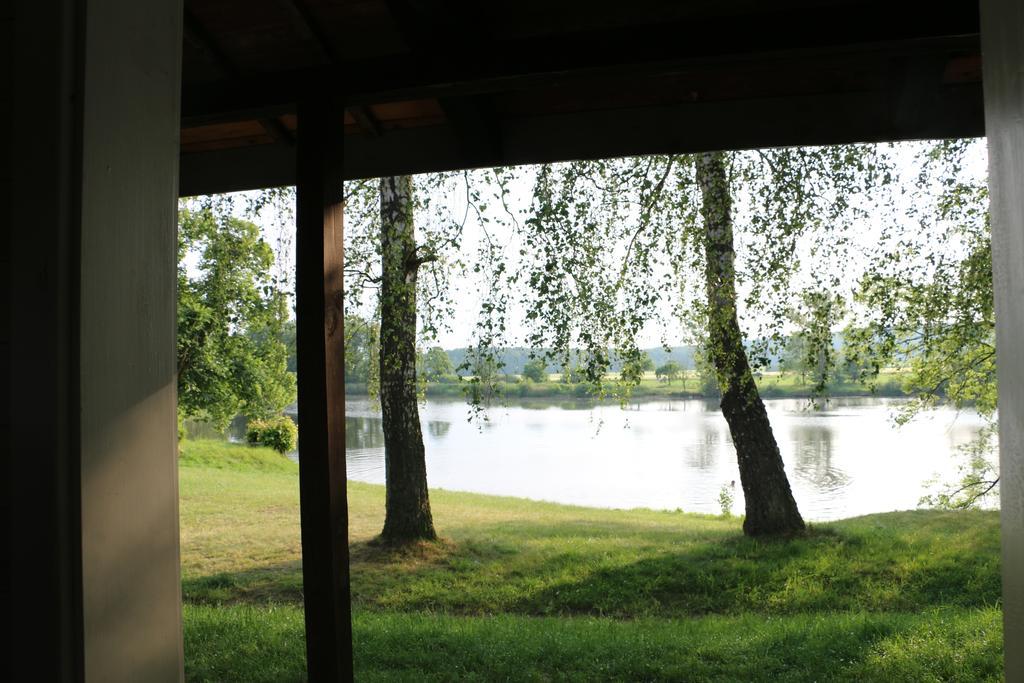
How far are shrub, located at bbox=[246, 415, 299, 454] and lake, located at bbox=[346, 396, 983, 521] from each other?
1.74m

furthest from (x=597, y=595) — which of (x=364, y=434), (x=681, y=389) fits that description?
(x=364, y=434)

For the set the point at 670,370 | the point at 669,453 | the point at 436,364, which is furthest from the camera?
the point at 669,453

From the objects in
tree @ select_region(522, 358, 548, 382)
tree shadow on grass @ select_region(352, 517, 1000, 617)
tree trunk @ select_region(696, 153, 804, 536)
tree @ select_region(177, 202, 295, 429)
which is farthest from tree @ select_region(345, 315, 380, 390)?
tree trunk @ select_region(696, 153, 804, 536)

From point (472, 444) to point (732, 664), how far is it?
6548 mm

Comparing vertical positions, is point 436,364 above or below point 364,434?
above

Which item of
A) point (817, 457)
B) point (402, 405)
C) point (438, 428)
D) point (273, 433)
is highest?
point (402, 405)

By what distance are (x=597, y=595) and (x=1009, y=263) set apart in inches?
231

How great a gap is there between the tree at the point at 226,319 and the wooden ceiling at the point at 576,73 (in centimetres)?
510

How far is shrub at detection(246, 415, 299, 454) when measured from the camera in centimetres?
1214

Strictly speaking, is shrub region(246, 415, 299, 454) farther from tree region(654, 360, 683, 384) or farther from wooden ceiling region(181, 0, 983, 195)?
wooden ceiling region(181, 0, 983, 195)

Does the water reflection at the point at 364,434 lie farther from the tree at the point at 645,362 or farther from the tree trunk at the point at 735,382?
the tree trunk at the point at 735,382

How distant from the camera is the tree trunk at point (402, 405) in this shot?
22.2 ft

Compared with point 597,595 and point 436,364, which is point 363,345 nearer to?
point 436,364

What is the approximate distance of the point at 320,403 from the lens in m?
2.25
